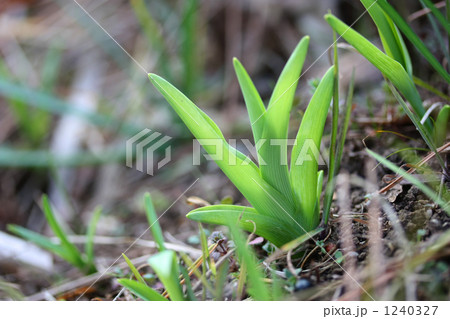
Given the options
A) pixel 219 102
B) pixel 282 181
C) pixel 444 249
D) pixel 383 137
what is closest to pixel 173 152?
pixel 219 102

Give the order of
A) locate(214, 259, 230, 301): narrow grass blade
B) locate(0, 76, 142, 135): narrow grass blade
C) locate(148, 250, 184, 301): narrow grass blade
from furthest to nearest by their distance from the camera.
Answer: locate(0, 76, 142, 135): narrow grass blade < locate(214, 259, 230, 301): narrow grass blade < locate(148, 250, 184, 301): narrow grass blade

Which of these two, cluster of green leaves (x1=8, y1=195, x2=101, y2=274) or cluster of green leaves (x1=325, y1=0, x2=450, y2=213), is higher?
cluster of green leaves (x1=325, y1=0, x2=450, y2=213)

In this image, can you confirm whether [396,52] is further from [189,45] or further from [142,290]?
[189,45]

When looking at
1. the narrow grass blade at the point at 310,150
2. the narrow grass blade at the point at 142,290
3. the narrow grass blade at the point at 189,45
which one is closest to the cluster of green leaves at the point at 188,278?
the narrow grass blade at the point at 142,290

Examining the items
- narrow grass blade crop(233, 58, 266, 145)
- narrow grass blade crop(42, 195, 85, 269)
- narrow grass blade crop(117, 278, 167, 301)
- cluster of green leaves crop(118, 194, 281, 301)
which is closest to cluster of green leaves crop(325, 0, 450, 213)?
narrow grass blade crop(233, 58, 266, 145)

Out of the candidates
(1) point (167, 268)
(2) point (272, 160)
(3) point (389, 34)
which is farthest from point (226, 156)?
(3) point (389, 34)

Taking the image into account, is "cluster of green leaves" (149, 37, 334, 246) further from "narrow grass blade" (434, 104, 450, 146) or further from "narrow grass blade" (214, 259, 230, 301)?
"narrow grass blade" (434, 104, 450, 146)

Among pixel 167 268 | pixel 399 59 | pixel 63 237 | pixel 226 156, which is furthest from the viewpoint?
pixel 63 237
